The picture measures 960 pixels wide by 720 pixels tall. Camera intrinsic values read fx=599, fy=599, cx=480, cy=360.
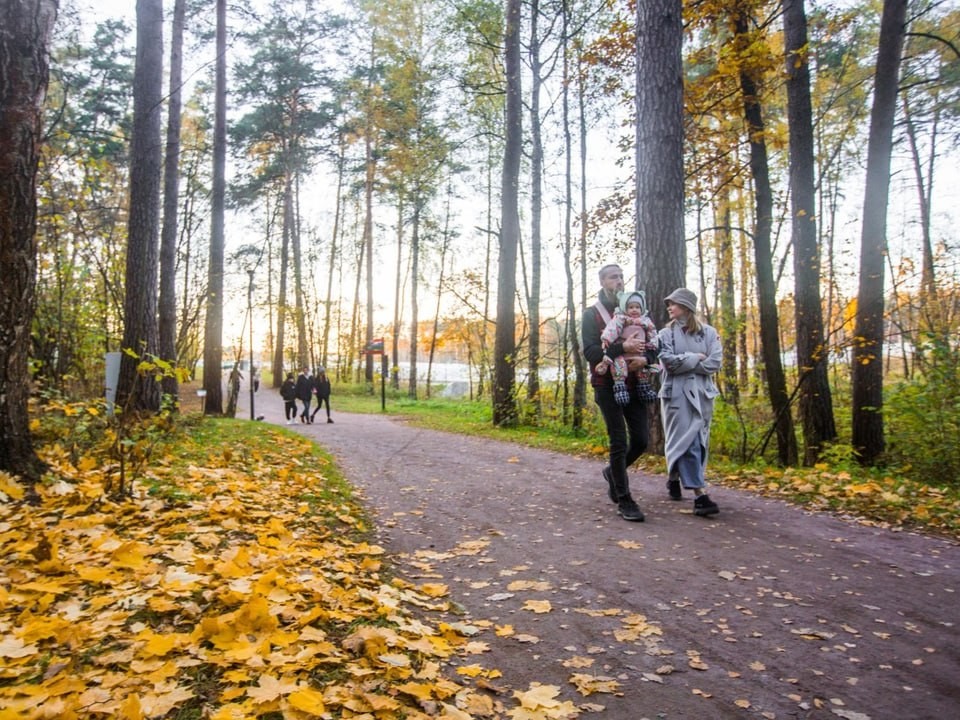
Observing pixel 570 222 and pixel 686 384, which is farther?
pixel 570 222

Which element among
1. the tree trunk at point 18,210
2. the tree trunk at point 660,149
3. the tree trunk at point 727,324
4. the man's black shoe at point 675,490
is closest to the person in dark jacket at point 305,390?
the tree trunk at point 727,324

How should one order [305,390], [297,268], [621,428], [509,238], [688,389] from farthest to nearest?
1. [297,268]
2. [305,390]
3. [509,238]
4. [688,389]
5. [621,428]

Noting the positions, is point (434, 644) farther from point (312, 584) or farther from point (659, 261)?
point (659, 261)

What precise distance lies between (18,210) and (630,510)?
5101 mm

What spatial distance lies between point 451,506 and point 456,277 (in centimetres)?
1612

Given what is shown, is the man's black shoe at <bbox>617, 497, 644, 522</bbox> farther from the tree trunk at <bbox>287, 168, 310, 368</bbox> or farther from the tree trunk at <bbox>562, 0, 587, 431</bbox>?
the tree trunk at <bbox>287, 168, 310, 368</bbox>

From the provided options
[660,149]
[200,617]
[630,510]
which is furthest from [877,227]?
[200,617]

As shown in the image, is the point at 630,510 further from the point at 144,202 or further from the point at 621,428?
the point at 144,202

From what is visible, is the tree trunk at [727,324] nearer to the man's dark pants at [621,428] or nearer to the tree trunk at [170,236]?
the man's dark pants at [621,428]

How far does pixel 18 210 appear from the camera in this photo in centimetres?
434

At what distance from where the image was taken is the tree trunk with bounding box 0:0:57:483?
14.0 ft

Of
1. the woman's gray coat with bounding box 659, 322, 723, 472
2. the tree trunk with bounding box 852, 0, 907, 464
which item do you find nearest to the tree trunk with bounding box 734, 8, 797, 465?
the tree trunk with bounding box 852, 0, 907, 464

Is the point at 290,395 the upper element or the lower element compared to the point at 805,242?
lower

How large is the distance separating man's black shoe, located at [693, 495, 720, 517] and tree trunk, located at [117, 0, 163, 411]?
8.21m
